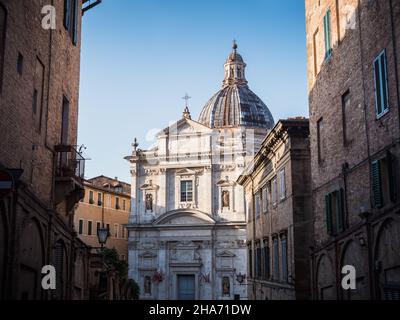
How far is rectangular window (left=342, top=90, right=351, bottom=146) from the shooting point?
16922 millimetres

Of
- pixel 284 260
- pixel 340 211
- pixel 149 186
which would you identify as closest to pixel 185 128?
pixel 149 186

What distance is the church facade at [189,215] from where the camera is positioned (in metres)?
50.0

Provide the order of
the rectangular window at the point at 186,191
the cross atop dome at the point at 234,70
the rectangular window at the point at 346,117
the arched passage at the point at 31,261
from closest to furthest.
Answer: the arched passage at the point at 31,261, the rectangular window at the point at 346,117, the rectangular window at the point at 186,191, the cross atop dome at the point at 234,70

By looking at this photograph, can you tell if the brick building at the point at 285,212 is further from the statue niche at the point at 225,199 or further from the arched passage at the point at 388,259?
the statue niche at the point at 225,199

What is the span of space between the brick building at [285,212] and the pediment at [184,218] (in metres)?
19.3

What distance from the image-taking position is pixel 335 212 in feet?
59.4

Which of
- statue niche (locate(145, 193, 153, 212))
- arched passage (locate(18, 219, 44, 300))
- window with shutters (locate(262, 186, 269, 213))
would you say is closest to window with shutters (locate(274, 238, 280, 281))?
window with shutters (locate(262, 186, 269, 213))

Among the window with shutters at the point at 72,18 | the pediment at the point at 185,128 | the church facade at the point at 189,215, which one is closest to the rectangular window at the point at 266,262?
the window with shutters at the point at 72,18

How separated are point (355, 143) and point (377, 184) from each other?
90.7 inches

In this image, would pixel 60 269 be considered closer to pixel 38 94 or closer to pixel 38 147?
pixel 38 147

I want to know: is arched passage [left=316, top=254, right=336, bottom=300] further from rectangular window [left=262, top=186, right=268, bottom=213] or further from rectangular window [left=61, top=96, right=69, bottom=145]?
rectangular window [left=262, top=186, right=268, bottom=213]

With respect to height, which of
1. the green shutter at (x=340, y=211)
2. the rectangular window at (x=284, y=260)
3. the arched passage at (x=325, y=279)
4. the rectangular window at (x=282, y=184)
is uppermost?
the rectangular window at (x=282, y=184)

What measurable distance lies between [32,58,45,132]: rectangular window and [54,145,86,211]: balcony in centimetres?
174

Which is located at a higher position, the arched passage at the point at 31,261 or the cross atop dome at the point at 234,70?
the cross atop dome at the point at 234,70
